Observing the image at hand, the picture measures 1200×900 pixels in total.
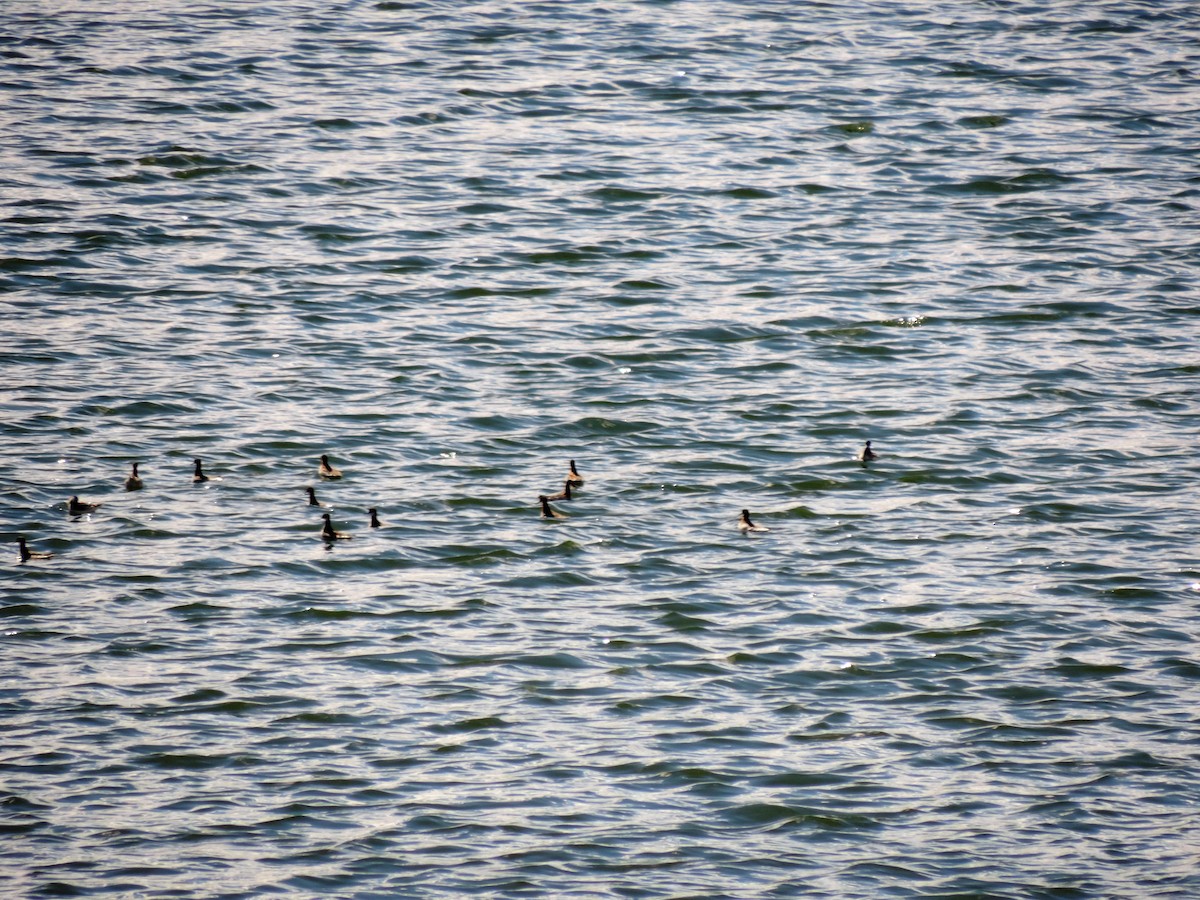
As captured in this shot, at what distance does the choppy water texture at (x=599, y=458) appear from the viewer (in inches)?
516

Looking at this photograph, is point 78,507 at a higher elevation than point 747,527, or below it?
higher

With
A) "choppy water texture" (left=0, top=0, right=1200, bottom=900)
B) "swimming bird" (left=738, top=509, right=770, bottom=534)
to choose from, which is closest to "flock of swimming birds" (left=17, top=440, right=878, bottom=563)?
"swimming bird" (left=738, top=509, right=770, bottom=534)

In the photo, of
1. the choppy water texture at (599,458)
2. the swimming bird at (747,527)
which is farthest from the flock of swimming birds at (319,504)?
the choppy water texture at (599,458)

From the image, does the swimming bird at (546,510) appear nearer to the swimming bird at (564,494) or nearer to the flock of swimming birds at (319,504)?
the flock of swimming birds at (319,504)

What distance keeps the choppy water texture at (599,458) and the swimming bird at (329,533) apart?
0.31 meters

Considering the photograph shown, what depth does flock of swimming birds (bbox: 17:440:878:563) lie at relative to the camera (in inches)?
686

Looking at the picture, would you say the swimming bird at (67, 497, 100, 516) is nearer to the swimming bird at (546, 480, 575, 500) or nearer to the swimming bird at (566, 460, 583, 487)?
the swimming bird at (546, 480, 575, 500)

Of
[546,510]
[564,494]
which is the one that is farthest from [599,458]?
[546,510]

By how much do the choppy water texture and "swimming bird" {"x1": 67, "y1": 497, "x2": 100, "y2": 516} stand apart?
203 millimetres

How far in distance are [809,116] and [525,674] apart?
1957 cm

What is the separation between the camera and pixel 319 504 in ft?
60.0

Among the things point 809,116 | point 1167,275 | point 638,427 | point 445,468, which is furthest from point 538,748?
point 809,116

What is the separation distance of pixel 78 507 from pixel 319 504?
262 centimetres

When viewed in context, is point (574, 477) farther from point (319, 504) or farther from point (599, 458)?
point (319, 504)
